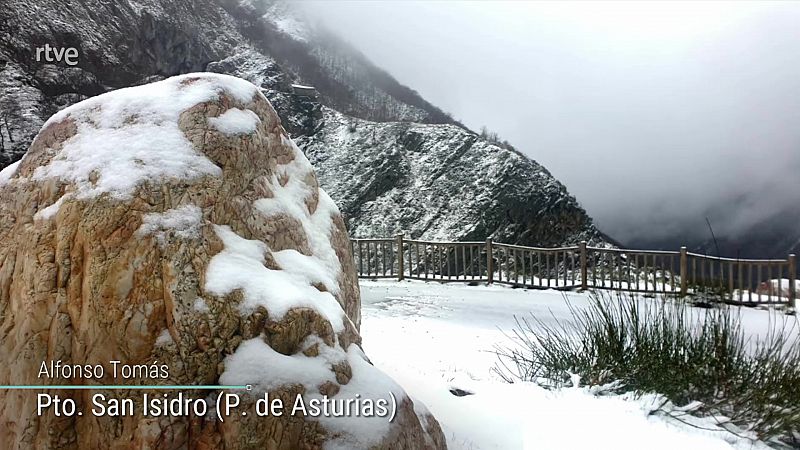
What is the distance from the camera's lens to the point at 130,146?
178cm

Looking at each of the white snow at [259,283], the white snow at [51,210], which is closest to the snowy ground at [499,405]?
the white snow at [259,283]

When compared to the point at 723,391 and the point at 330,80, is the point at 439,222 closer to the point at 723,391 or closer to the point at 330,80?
the point at 330,80

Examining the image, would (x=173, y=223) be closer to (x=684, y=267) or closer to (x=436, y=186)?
(x=684, y=267)

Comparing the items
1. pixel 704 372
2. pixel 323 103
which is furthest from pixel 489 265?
pixel 323 103

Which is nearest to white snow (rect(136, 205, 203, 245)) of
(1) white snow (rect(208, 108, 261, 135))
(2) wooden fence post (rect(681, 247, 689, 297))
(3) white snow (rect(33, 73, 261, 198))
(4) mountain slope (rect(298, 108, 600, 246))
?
(3) white snow (rect(33, 73, 261, 198))

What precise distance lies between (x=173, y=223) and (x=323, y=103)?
598 inches

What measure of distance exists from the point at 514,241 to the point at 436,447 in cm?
1557

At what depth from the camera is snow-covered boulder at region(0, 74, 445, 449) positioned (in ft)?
4.77

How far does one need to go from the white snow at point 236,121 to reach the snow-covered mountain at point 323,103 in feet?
7.25

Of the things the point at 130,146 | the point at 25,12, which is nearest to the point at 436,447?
the point at 130,146

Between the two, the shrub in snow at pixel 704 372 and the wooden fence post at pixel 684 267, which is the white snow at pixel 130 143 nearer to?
the shrub in snow at pixel 704 372

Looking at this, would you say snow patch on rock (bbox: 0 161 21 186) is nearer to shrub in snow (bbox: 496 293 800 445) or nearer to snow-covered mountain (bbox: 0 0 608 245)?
snow-covered mountain (bbox: 0 0 608 245)

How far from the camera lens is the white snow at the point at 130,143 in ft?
5.60

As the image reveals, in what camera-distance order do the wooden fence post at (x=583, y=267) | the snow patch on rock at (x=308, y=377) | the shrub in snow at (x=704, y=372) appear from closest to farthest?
1. the snow patch on rock at (x=308, y=377)
2. the shrub in snow at (x=704, y=372)
3. the wooden fence post at (x=583, y=267)
